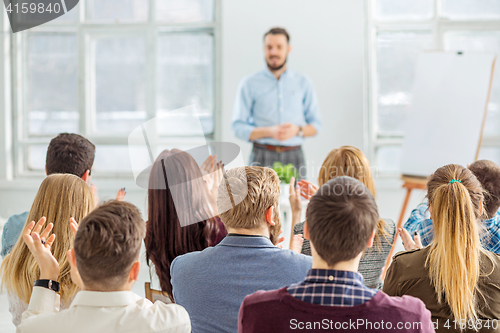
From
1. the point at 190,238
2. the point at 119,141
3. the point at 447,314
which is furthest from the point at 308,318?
the point at 119,141

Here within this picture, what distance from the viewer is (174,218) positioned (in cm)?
154

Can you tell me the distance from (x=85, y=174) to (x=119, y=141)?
2.54 m

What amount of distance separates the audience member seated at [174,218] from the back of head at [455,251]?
2.38 feet

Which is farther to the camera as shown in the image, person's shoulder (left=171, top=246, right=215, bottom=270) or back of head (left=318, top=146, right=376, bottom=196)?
back of head (left=318, top=146, right=376, bottom=196)

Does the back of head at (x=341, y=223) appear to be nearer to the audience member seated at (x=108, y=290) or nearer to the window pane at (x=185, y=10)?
the audience member seated at (x=108, y=290)

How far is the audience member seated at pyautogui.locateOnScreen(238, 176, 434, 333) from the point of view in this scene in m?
0.82

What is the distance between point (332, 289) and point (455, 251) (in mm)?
531

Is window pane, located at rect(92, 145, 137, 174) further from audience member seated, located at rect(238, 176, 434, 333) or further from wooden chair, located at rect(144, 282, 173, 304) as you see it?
Answer: audience member seated, located at rect(238, 176, 434, 333)

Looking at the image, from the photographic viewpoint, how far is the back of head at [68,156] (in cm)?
197

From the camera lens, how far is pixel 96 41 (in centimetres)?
446

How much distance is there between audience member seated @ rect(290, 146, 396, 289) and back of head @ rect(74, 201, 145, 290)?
72 cm

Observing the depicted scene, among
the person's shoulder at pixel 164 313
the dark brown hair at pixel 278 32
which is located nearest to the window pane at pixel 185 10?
the dark brown hair at pixel 278 32

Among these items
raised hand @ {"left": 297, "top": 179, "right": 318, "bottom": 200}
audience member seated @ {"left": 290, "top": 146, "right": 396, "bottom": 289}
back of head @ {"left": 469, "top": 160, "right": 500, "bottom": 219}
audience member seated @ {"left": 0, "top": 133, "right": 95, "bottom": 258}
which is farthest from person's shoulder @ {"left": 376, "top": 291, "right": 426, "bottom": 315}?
audience member seated @ {"left": 0, "top": 133, "right": 95, "bottom": 258}

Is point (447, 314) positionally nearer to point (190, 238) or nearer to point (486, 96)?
point (190, 238)
